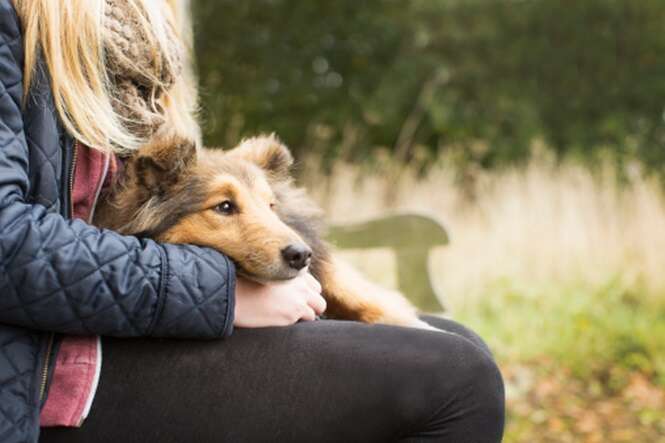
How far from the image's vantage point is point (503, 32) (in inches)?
394

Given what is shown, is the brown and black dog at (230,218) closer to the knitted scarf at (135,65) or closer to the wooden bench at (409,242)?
the knitted scarf at (135,65)

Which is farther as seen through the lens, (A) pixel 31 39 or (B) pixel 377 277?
(B) pixel 377 277

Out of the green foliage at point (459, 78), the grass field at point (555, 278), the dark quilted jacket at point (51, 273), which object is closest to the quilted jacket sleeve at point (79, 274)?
the dark quilted jacket at point (51, 273)

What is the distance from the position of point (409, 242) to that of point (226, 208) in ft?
4.89

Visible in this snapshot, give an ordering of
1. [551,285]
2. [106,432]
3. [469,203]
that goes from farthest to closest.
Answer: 1. [469,203]
2. [551,285]
3. [106,432]

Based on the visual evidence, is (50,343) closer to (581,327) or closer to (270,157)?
(270,157)

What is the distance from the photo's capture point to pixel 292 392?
1.76m

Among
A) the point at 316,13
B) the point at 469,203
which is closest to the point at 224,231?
the point at 469,203

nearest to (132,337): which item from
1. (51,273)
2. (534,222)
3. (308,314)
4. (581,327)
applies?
(51,273)

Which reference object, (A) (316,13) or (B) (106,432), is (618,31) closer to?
(A) (316,13)

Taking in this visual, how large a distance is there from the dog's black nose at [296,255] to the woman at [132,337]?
15 cm

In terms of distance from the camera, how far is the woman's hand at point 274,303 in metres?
1.87

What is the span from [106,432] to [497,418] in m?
0.82

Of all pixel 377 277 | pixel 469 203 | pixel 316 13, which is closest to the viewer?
pixel 377 277
